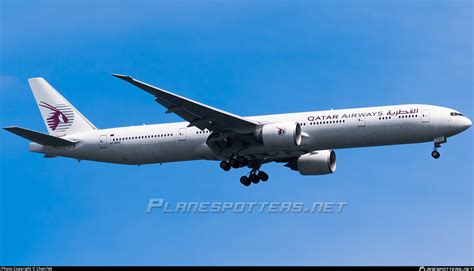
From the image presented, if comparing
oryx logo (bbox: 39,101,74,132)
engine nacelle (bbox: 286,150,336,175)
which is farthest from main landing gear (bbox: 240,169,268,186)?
Result: oryx logo (bbox: 39,101,74,132)

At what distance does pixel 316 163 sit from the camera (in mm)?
54750

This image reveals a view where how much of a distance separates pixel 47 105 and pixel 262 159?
48.9 feet

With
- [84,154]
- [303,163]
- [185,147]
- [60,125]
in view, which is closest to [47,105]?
[60,125]

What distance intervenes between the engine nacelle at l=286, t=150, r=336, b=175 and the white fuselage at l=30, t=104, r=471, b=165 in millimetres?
2421

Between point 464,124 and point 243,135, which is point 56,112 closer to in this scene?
point 243,135

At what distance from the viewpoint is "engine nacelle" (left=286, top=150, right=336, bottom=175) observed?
54688 mm

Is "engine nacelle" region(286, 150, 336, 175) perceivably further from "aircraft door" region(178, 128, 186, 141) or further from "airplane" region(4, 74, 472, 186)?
"aircraft door" region(178, 128, 186, 141)

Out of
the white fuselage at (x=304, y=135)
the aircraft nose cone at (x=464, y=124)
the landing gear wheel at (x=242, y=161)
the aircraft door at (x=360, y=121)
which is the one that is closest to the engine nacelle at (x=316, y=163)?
the white fuselage at (x=304, y=135)

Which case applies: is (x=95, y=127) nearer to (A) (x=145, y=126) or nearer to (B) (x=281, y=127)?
(A) (x=145, y=126)

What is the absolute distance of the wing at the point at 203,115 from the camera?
4850 cm

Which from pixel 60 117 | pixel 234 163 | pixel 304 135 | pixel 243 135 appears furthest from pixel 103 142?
pixel 304 135

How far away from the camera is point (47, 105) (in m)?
59.4

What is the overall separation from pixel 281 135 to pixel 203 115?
4.41 metres

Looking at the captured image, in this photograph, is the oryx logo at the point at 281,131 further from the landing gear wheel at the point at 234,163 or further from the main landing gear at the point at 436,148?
the main landing gear at the point at 436,148
